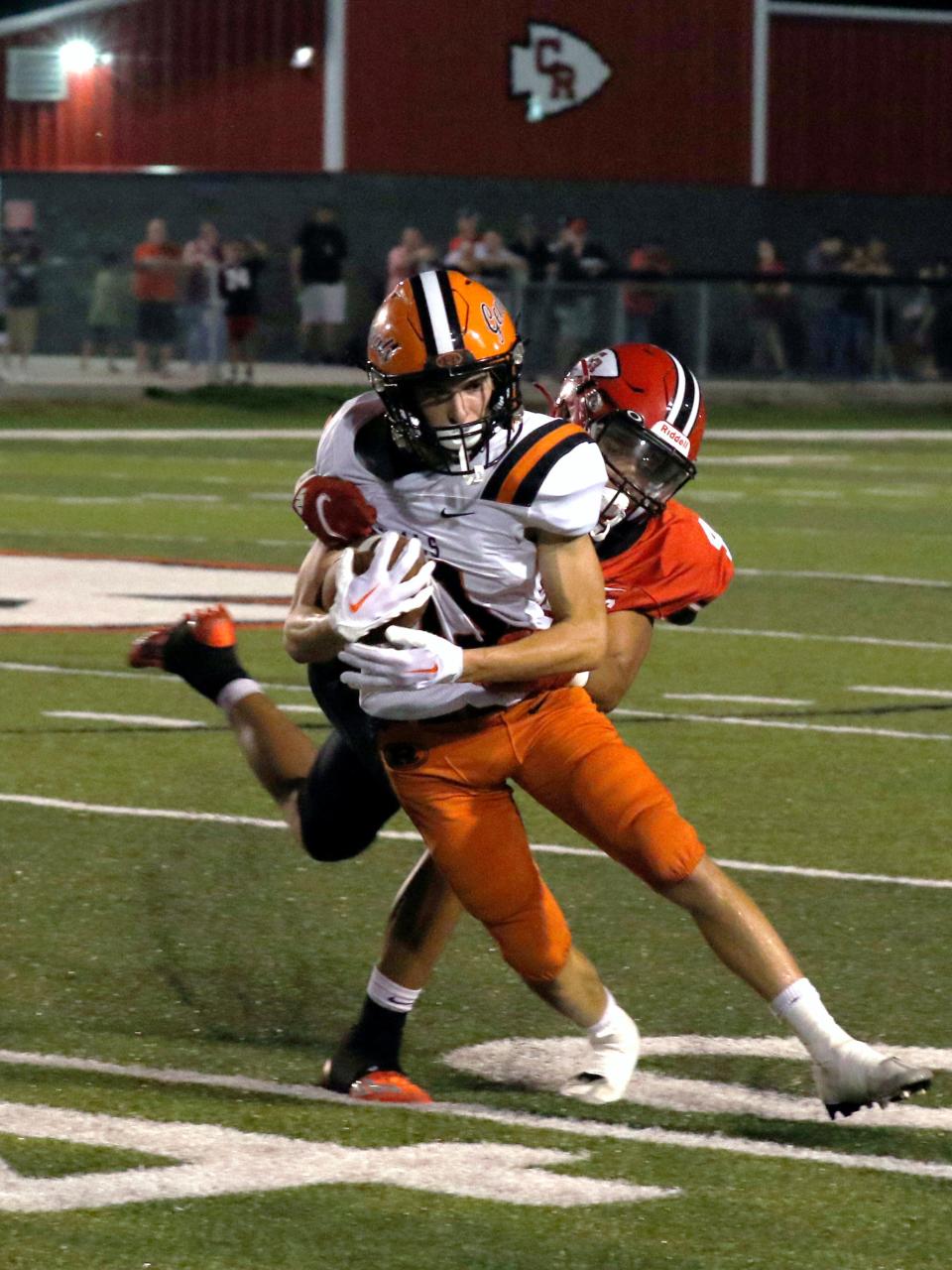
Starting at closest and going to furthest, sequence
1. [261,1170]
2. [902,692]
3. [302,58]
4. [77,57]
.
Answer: [261,1170] → [902,692] → [302,58] → [77,57]

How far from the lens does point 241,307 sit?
28.6 meters

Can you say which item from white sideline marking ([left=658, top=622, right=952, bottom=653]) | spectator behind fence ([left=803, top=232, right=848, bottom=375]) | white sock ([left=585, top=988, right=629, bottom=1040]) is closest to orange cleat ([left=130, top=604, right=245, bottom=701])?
white sock ([left=585, top=988, right=629, bottom=1040])

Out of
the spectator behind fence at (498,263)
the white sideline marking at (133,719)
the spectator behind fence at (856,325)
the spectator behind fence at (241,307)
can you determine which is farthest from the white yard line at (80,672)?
the spectator behind fence at (856,325)

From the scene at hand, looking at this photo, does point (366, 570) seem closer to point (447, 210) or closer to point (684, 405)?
point (684, 405)

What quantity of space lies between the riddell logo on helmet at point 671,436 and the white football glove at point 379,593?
2.88ft

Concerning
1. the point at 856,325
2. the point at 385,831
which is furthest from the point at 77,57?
the point at 385,831

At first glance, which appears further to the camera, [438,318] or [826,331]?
[826,331]

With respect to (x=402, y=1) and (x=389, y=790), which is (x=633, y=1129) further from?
(x=402, y=1)

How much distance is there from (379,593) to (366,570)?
0.12 metres

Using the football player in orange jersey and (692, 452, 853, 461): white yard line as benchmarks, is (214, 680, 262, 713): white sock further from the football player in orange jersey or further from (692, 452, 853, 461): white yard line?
(692, 452, 853, 461): white yard line

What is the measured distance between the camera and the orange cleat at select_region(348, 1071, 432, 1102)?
5336mm

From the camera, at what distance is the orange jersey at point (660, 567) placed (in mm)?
5906

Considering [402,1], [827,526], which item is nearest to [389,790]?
[827,526]

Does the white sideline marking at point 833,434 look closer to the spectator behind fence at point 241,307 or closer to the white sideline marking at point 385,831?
the spectator behind fence at point 241,307
